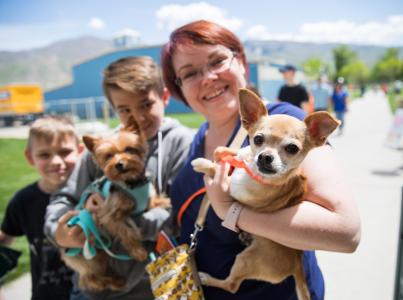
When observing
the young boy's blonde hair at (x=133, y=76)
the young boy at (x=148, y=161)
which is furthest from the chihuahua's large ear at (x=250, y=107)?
the young boy's blonde hair at (x=133, y=76)

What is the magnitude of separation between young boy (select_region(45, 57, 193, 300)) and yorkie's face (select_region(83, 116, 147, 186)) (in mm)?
151

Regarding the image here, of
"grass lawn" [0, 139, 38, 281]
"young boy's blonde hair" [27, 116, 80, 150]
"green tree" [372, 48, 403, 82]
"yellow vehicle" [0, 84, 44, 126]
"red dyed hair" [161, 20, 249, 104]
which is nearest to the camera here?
"red dyed hair" [161, 20, 249, 104]

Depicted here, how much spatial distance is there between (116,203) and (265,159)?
5.37ft

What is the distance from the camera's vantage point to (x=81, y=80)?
135 ft

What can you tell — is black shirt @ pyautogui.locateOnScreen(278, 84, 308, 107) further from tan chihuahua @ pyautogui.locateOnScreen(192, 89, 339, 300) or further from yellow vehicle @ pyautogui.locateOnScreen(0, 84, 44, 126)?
yellow vehicle @ pyautogui.locateOnScreen(0, 84, 44, 126)

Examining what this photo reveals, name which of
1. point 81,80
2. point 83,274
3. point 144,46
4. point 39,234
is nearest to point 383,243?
point 83,274

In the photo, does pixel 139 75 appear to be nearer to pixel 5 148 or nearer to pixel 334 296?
pixel 334 296

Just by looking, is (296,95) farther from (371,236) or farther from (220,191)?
(220,191)

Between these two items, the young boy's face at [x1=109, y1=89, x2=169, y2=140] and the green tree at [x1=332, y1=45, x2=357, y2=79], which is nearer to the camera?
the young boy's face at [x1=109, y1=89, x2=169, y2=140]

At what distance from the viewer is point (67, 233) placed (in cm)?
235

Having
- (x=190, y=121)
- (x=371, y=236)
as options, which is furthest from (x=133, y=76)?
(x=190, y=121)

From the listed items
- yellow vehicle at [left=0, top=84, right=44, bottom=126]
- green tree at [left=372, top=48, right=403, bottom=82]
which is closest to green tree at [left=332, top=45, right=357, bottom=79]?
green tree at [left=372, top=48, right=403, bottom=82]

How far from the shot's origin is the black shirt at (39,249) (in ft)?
8.73

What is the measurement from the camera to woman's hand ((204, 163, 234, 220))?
1.58 m
